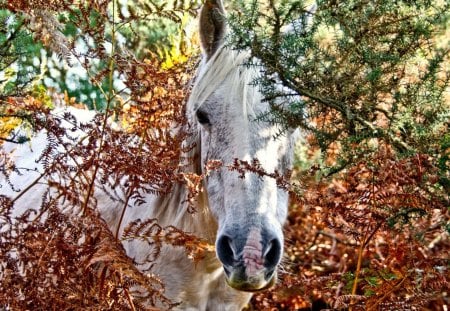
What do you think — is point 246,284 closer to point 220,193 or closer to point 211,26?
point 220,193

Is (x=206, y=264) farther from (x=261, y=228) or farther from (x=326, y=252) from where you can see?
(x=326, y=252)

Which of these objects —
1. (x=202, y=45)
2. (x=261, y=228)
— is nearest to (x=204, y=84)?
(x=202, y=45)

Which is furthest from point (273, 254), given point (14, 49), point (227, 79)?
point (14, 49)

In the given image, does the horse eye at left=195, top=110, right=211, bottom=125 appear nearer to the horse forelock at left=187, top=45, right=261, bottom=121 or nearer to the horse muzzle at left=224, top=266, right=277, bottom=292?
the horse forelock at left=187, top=45, right=261, bottom=121

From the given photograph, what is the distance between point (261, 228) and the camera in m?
2.67

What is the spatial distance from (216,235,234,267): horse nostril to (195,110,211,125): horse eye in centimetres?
74

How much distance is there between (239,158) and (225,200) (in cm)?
21

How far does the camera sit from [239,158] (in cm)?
296

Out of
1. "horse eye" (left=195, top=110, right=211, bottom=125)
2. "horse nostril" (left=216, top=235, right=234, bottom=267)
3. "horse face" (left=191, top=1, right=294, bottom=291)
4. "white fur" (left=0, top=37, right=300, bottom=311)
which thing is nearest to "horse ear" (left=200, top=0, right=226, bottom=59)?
"horse face" (left=191, top=1, right=294, bottom=291)

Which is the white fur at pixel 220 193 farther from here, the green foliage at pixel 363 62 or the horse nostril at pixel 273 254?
the green foliage at pixel 363 62

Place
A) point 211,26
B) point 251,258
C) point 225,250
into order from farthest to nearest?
point 211,26
point 225,250
point 251,258

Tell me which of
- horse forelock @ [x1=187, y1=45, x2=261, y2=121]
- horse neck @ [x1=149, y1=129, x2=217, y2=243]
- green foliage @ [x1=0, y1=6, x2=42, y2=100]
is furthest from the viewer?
horse neck @ [x1=149, y1=129, x2=217, y2=243]

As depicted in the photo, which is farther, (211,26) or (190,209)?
(211,26)

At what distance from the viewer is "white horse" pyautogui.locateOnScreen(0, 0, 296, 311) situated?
8.71 ft
